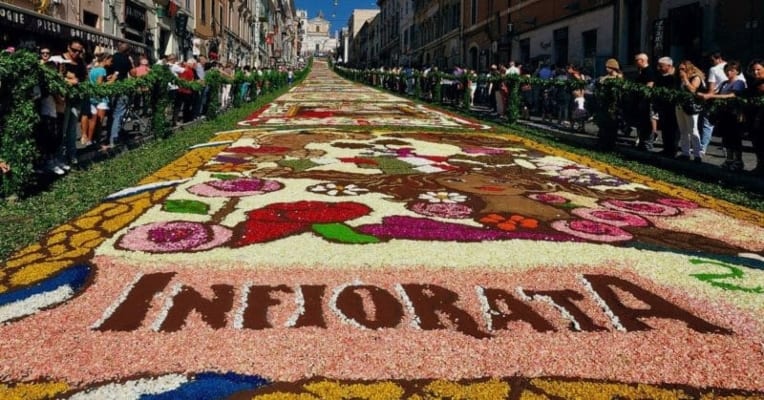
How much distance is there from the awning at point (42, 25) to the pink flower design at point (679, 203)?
10725 mm

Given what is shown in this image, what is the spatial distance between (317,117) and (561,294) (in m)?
13.3

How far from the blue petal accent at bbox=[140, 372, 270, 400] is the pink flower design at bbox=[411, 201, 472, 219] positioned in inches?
127

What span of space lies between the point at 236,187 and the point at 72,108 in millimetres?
2437

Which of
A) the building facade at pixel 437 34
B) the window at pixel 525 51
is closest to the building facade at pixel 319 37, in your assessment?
the building facade at pixel 437 34

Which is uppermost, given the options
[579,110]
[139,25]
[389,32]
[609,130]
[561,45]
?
[389,32]

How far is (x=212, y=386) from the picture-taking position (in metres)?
2.61

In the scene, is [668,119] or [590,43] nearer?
[668,119]

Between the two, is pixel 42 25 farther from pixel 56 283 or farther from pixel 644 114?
pixel 644 114

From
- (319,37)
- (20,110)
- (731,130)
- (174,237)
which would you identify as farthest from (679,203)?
(319,37)

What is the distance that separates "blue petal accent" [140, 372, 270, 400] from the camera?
2527 millimetres

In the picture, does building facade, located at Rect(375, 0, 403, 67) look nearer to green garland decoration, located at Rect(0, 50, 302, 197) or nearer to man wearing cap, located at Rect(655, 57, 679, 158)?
man wearing cap, located at Rect(655, 57, 679, 158)

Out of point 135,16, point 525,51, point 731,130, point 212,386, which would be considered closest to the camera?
point 212,386

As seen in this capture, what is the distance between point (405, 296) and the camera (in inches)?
145

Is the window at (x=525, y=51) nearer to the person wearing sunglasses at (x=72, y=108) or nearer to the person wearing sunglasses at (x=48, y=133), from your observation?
the person wearing sunglasses at (x=72, y=108)
